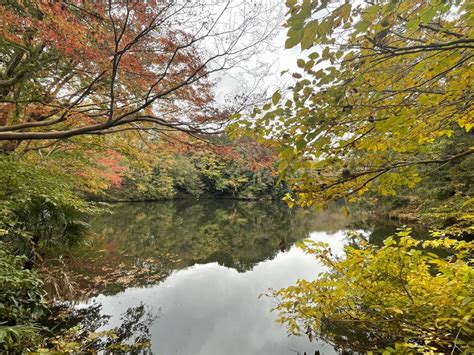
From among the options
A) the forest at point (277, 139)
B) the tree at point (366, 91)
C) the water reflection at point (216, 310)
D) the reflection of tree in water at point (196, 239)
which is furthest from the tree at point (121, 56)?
the reflection of tree in water at point (196, 239)

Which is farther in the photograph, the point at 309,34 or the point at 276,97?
the point at 276,97

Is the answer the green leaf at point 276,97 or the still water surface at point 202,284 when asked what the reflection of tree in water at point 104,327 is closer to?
the still water surface at point 202,284

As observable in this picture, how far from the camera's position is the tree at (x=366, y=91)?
1.05 m

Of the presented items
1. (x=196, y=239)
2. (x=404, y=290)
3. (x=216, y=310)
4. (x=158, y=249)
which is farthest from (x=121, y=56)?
(x=196, y=239)

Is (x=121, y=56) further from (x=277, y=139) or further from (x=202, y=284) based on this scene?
(x=202, y=284)

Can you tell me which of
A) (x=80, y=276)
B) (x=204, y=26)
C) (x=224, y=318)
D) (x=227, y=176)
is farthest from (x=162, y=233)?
(x=227, y=176)

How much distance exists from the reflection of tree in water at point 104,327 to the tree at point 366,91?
4.05 m

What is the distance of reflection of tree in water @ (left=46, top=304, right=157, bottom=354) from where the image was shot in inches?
165

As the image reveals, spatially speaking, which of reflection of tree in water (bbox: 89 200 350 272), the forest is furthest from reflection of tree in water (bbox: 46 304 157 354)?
reflection of tree in water (bbox: 89 200 350 272)

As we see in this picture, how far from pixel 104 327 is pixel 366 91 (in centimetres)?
553

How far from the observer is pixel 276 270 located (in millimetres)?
8906

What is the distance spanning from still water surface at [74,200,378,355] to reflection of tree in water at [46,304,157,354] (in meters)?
0.15

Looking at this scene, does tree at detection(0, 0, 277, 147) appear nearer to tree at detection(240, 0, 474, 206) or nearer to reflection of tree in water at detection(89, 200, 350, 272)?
tree at detection(240, 0, 474, 206)

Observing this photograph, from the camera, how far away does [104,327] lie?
15.9ft
